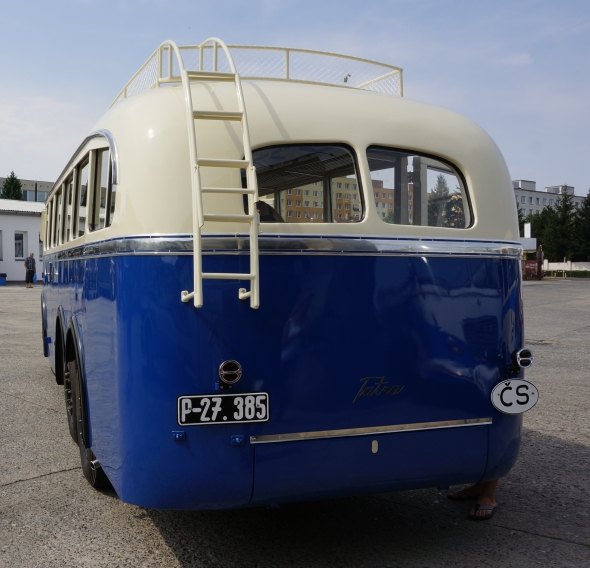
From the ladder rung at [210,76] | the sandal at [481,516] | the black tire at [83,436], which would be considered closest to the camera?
the ladder rung at [210,76]

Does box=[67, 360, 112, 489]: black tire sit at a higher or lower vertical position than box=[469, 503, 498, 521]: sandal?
higher

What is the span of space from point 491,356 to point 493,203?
864mm

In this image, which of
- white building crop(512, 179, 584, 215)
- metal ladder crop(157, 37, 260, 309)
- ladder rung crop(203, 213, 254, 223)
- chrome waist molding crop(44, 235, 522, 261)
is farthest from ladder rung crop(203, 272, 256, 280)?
white building crop(512, 179, 584, 215)

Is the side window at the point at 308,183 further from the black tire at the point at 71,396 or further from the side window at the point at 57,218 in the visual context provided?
the side window at the point at 57,218

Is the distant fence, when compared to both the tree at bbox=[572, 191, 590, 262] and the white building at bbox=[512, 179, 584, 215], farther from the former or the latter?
the white building at bbox=[512, 179, 584, 215]

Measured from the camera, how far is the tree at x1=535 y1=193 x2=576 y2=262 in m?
66.5

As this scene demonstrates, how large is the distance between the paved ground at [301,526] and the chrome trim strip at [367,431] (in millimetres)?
727

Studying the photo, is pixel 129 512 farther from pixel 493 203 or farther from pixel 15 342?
pixel 15 342

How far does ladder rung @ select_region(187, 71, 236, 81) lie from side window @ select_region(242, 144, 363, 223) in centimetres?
43

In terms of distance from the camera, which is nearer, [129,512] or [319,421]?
[319,421]

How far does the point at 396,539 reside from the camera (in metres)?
4.06

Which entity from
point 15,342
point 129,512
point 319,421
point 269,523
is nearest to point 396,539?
point 269,523

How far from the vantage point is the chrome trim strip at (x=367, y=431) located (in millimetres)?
3359

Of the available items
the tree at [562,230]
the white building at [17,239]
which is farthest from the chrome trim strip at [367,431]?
the tree at [562,230]
